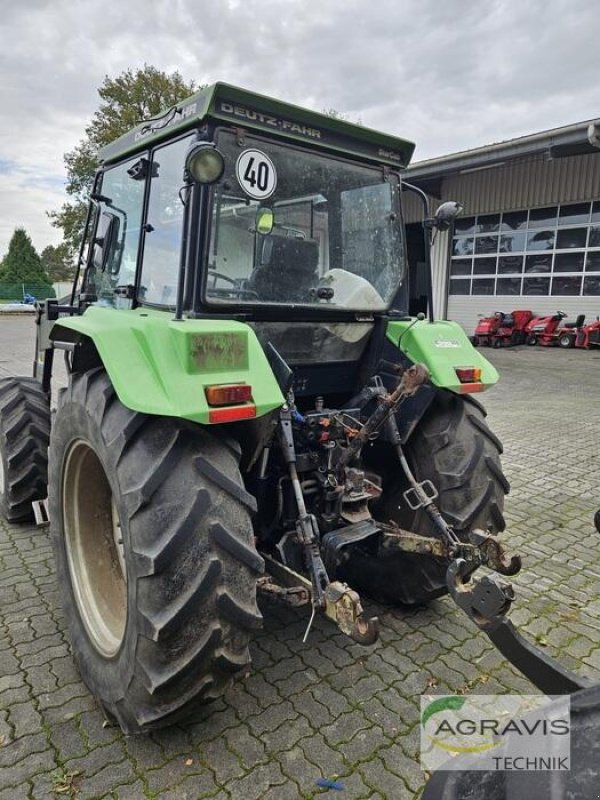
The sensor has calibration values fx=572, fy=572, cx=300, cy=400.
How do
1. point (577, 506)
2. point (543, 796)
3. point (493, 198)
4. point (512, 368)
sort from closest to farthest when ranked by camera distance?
1. point (543, 796)
2. point (577, 506)
3. point (512, 368)
4. point (493, 198)

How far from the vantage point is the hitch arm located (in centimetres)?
171

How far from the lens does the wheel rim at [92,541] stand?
2635 mm

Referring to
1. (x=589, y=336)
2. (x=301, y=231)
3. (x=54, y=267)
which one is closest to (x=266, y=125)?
(x=301, y=231)

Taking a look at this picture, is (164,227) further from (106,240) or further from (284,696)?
(284,696)

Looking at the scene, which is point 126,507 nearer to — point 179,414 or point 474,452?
point 179,414

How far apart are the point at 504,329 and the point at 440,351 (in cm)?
1544

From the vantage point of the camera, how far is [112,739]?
7.39ft

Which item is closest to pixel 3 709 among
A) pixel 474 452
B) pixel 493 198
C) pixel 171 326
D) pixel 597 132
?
pixel 171 326

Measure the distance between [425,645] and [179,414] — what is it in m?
1.87

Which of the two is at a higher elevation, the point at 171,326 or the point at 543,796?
the point at 171,326

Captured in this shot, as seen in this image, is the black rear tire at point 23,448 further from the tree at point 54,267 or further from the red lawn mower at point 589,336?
the tree at point 54,267

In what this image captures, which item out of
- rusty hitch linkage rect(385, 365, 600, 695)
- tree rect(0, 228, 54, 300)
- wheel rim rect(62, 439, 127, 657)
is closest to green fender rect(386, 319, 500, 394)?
rusty hitch linkage rect(385, 365, 600, 695)

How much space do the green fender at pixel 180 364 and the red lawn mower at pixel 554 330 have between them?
1630 centimetres

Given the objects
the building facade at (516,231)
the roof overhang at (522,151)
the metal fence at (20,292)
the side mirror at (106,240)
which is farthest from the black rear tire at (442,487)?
the metal fence at (20,292)
